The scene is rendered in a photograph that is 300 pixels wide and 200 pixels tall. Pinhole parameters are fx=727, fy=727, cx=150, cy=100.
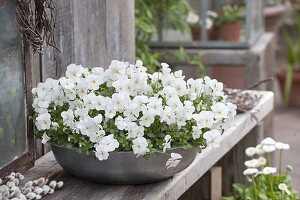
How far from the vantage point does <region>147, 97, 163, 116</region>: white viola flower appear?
2201 mm

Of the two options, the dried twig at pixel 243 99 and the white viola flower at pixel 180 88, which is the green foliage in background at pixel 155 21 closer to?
the dried twig at pixel 243 99

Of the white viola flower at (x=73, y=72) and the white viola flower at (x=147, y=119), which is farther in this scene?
the white viola flower at (x=73, y=72)

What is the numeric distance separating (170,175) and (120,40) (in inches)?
35.5

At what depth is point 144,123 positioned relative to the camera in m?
2.20

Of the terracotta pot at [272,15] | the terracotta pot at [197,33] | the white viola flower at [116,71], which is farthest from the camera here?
the terracotta pot at [272,15]

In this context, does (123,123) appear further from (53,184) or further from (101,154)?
(53,184)

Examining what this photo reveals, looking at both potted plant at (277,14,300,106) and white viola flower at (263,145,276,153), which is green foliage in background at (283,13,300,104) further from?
white viola flower at (263,145,276,153)

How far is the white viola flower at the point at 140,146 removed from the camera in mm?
2167

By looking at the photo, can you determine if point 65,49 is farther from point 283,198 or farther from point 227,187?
point 227,187

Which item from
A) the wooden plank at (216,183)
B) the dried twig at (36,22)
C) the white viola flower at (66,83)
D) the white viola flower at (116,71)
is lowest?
the wooden plank at (216,183)

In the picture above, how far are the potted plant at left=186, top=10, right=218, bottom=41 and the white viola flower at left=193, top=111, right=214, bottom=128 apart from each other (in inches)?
106

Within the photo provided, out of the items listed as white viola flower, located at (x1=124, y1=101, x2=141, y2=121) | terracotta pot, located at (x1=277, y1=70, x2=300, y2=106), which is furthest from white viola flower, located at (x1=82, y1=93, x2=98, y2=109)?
terracotta pot, located at (x1=277, y1=70, x2=300, y2=106)

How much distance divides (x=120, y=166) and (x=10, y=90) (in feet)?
1.46

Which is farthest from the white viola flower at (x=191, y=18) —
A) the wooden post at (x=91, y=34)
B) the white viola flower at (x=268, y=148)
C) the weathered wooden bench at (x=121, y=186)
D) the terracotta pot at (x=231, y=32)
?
the weathered wooden bench at (x=121, y=186)
